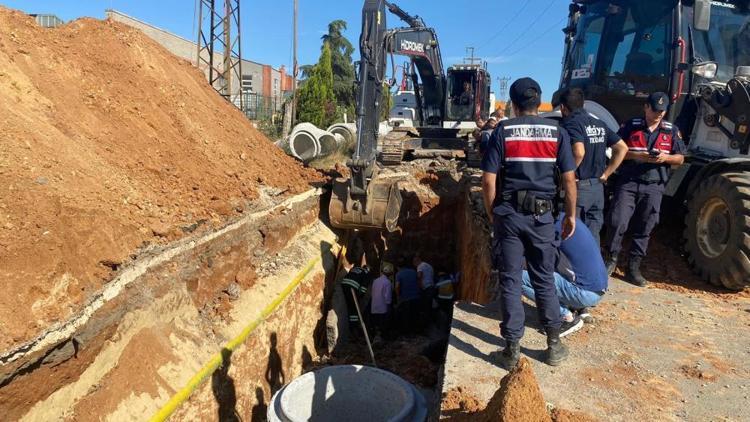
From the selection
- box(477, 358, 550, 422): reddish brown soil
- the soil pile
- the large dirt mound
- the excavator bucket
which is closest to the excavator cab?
the large dirt mound

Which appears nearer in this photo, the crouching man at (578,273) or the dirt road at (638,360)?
A: the dirt road at (638,360)

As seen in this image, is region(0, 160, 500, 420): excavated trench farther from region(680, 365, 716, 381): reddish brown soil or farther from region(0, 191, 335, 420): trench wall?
region(680, 365, 716, 381): reddish brown soil

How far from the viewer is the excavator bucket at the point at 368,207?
6738 millimetres

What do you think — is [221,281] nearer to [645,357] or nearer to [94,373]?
[94,373]

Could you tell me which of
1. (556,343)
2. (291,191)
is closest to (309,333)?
(291,191)

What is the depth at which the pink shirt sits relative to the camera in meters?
6.69

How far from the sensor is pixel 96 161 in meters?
4.86

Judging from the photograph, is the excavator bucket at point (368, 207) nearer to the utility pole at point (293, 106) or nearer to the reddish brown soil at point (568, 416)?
the reddish brown soil at point (568, 416)

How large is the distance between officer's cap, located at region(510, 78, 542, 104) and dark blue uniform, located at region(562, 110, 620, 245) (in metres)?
1.24

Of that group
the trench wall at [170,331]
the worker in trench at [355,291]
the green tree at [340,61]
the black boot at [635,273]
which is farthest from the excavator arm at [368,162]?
the green tree at [340,61]

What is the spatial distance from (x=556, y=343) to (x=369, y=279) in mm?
3998

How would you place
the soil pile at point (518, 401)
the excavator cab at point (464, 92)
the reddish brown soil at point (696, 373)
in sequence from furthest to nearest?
the excavator cab at point (464, 92) → the reddish brown soil at point (696, 373) → the soil pile at point (518, 401)

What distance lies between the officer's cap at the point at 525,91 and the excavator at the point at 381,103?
3241 millimetres

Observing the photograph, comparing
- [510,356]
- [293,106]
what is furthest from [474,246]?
[293,106]
